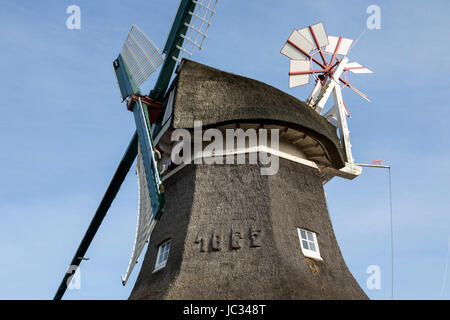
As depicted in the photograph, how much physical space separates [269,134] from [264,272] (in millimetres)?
2892

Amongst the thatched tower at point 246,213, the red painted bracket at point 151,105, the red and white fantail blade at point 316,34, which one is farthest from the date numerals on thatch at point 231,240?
the red and white fantail blade at point 316,34

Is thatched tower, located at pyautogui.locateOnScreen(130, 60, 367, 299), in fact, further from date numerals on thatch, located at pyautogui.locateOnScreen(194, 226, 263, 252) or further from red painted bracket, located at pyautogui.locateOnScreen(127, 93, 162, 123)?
red painted bracket, located at pyautogui.locateOnScreen(127, 93, 162, 123)

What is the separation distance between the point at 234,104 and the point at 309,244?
297cm

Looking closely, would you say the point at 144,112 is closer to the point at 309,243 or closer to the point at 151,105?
the point at 151,105

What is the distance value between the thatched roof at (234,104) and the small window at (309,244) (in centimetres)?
199

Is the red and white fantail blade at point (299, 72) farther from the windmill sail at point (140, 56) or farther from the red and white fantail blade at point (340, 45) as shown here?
the windmill sail at point (140, 56)

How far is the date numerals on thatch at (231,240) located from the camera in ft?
27.6

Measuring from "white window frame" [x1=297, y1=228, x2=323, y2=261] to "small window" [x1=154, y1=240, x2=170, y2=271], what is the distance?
94.5 inches

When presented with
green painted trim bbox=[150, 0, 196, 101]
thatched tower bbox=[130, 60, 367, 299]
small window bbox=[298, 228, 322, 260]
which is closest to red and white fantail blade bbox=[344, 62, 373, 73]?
thatched tower bbox=[130, 60, 367, 299]

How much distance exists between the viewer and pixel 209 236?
28.3 ft

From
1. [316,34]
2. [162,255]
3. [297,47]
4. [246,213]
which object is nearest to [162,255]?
[162,255]

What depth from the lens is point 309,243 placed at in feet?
30.0
